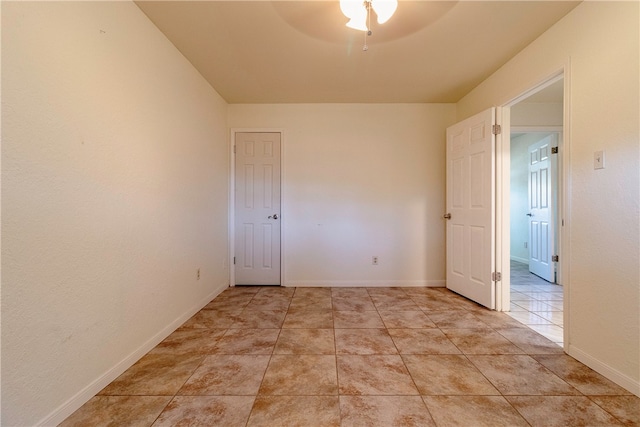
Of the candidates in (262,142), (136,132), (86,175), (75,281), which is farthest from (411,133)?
(75,281)

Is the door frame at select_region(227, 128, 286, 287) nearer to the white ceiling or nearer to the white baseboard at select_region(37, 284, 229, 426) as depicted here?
the white ceiling

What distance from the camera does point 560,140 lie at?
10.9 feet

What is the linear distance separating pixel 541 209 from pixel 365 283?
9.28ft

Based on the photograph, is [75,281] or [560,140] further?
[560,140]

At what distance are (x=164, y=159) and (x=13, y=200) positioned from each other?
1.01 m

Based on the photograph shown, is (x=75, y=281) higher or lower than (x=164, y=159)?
lower

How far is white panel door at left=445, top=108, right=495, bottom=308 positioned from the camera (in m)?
2.46

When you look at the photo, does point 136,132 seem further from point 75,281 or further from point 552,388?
point 552,388

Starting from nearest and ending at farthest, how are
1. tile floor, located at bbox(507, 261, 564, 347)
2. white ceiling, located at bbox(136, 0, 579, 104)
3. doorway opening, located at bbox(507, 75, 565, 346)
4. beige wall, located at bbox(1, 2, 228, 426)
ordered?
beige wall, located at bbox(1, 2, 228, 426) < white ceiling, located at bbox(136, 0, 579, 104) < tile floor, located at bbox(507, 261, 564, 347) < doorway opening, located at bbox(507, 75, 565, 346)

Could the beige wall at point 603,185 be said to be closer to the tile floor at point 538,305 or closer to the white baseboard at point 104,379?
the tile floor at point 538,305

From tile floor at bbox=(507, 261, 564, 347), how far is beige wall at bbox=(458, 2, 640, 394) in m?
0.46

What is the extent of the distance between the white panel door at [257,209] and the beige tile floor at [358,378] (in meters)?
1.02

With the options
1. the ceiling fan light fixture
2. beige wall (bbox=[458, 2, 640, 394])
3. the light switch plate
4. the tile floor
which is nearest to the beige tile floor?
the tile floor

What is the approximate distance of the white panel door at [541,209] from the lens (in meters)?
3.46
